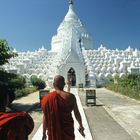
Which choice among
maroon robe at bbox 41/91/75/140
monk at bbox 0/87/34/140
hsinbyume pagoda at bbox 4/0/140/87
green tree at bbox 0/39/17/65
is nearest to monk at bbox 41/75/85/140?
maroon robe at bbox 41/91/75/140

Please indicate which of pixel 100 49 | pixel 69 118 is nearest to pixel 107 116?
pixel 69 118

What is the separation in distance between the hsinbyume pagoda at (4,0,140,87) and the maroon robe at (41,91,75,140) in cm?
4655

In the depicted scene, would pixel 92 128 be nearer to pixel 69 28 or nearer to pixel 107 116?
pixel 107 116

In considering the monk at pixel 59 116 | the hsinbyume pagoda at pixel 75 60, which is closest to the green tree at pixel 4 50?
the monk at pixel 59 116

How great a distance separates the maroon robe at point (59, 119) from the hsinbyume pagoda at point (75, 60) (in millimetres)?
46548

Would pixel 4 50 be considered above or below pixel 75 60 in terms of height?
below

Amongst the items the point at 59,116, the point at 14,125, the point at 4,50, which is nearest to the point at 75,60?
the point at 4,50

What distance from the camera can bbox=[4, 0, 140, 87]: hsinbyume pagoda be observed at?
183 ft

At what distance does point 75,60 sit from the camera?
56.6 meters

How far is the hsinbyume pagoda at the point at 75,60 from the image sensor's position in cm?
5584

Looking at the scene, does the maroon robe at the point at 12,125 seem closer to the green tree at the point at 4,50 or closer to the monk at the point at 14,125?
the monk at the point at 14,125

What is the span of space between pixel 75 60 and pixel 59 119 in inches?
1977

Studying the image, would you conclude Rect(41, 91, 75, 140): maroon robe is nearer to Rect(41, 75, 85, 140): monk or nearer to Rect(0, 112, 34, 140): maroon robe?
Rect(41, 75, 85, 140): monk

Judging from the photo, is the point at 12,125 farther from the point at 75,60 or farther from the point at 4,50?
the point at 75,60
